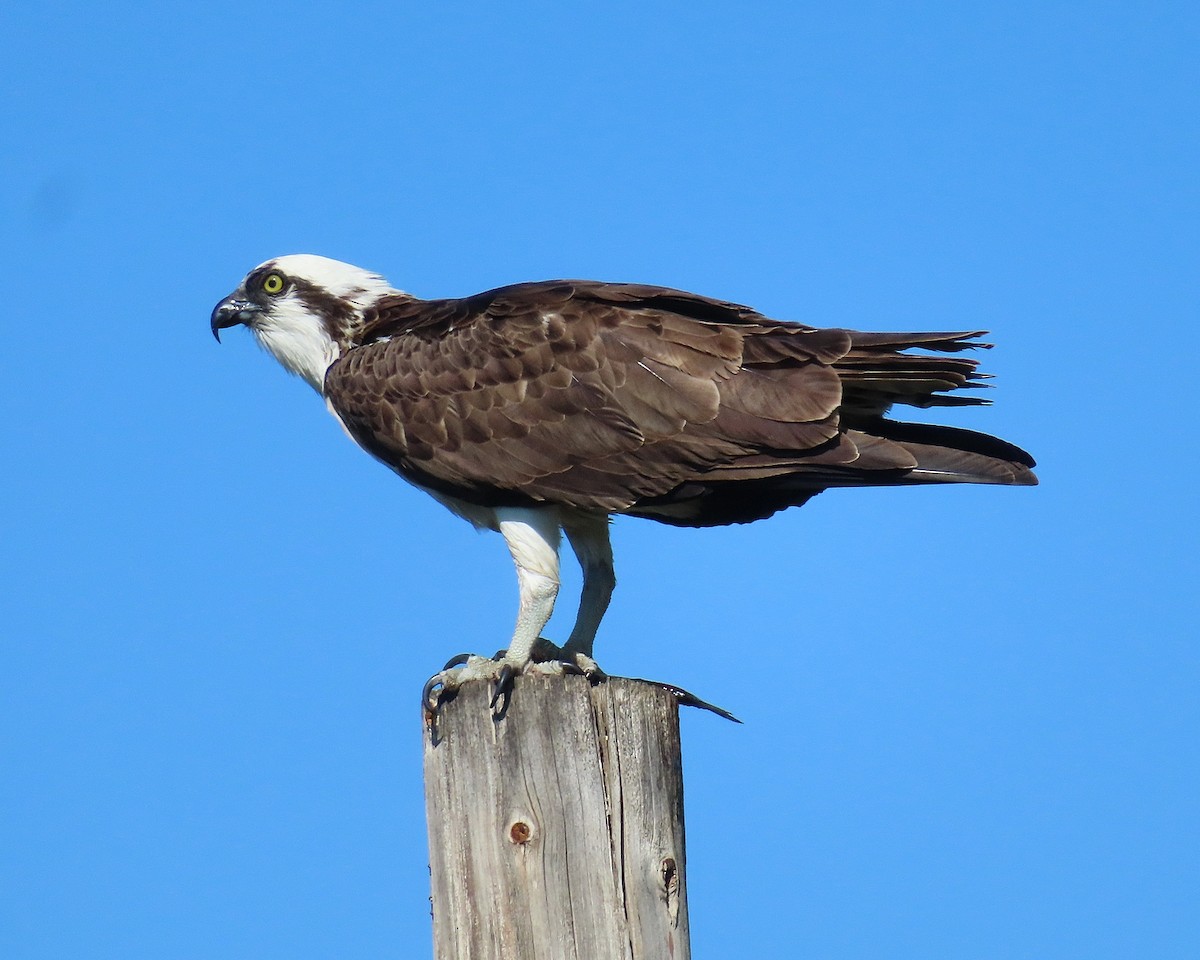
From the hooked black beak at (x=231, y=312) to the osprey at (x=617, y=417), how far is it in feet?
3.00

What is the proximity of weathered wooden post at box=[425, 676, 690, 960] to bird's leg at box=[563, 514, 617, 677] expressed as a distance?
2134 mm

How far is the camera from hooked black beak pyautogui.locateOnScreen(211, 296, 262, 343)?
24.7ft

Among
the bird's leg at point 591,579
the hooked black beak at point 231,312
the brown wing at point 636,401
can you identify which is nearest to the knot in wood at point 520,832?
the brown wing at point 636,401

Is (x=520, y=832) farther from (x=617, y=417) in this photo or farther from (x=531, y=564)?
(x=617, y=417)

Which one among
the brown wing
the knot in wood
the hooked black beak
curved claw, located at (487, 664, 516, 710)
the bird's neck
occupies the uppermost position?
the hooked black beak

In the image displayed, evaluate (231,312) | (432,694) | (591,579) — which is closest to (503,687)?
(432,694)

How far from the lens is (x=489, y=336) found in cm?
648

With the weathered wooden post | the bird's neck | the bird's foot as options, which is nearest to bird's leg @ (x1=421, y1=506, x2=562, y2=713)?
the bird's foot

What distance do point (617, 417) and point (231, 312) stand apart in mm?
2637

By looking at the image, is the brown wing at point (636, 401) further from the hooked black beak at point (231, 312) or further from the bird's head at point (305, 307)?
the hooked black beak at point (231, 312)

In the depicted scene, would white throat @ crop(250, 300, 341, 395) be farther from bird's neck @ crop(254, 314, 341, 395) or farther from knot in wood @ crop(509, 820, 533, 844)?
knot in wood @ crop(509, 820, 533, 844)

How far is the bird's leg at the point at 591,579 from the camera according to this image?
267 inches

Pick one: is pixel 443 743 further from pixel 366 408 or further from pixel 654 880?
pixel 366 408

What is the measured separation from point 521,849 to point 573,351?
8.57ft
